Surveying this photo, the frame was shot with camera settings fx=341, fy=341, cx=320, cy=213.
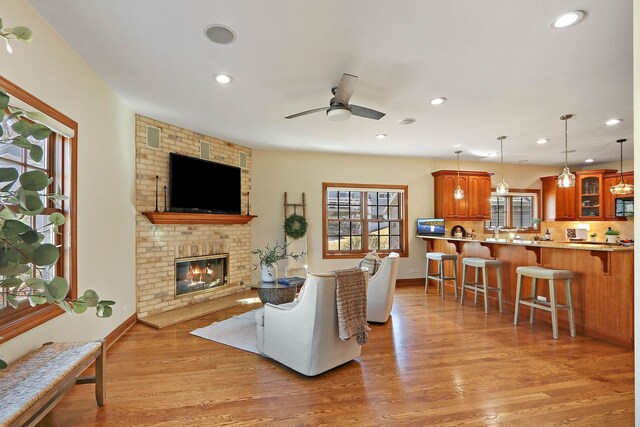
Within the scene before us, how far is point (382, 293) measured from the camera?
14.1 ft

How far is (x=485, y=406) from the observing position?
94.7 inches

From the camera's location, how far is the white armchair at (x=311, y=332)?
2.77 meters

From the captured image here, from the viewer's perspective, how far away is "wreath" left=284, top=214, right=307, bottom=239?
6.36m

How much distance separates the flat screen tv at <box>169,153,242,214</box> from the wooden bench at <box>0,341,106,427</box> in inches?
104

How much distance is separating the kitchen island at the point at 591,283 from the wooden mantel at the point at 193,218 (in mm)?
4177

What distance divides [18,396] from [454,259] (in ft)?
18.2

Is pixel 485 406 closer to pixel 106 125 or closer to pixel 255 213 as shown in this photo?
pixel 106 125

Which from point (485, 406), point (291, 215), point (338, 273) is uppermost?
point (291, 215)

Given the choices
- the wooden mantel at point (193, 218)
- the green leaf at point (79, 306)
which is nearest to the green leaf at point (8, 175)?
the green leaf at point (79, 306)

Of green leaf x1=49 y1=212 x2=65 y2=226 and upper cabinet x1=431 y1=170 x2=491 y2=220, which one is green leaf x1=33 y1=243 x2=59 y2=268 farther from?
upper cabinet x1=431 y1=170 x2=491 y2=220

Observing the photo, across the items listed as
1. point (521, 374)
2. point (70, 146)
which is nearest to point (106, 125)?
point (70, 146)

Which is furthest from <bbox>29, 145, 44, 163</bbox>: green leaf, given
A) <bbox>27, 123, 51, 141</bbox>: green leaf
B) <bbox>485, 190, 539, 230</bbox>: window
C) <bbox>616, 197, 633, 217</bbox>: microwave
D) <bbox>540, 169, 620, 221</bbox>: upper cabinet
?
<bbox>616, 197, 633, 217</bbox>: microwave

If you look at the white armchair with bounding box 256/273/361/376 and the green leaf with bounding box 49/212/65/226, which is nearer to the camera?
A: the green leaf with bounding box 49/212/65/226

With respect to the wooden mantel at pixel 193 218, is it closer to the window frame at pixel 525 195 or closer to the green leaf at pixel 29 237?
the green leaf at pixel 29 237
